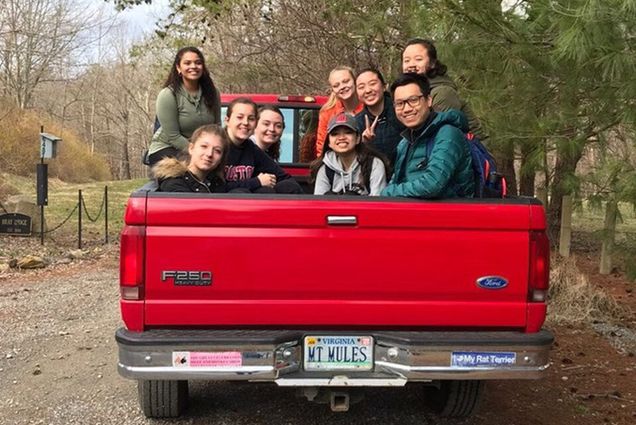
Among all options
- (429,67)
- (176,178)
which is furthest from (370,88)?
(176,178)

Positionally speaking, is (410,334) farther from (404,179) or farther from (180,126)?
(180,126)

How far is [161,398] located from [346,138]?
6.22ft

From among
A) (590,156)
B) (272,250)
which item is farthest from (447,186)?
(590,156)

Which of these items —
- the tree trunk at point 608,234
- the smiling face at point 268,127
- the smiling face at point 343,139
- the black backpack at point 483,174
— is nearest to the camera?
the black backpack at point 483,174

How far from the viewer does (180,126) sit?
181 inches

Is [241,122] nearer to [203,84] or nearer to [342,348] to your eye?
[203,84]

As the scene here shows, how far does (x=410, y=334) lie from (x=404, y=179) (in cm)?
98

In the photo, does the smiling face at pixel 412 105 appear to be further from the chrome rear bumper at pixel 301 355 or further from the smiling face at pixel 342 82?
the chrome rear bumper at pixel 301 355

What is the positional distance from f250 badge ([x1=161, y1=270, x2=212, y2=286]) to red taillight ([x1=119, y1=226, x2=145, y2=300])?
115 mm

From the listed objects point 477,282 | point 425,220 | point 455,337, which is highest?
point 425,220

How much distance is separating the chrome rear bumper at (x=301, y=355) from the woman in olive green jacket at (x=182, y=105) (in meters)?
1.83

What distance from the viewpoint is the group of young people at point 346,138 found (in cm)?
345

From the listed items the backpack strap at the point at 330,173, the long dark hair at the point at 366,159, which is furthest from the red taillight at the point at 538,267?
the backpack strap at the point at 330,173

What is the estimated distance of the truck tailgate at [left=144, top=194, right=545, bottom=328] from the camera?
9.80 feet
